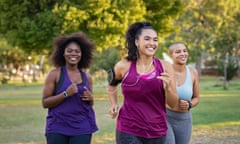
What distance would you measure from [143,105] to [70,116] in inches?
35.2

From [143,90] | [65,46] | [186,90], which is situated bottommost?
[186,90]

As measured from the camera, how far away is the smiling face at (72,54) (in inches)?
204

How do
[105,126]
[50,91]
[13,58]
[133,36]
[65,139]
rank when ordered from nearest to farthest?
[133,36] → [65,139] → [50,91] → [105,126] → [13,58]

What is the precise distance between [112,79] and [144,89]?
0.52 m

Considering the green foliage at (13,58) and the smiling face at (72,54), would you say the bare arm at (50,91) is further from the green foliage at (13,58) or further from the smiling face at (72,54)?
the green foliage at (13,58)

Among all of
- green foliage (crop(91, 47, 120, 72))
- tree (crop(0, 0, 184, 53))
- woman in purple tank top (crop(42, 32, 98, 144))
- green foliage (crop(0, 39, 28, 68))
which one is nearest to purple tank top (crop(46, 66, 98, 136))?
woman in purple tank top (crop(42, 32, 98, 144))

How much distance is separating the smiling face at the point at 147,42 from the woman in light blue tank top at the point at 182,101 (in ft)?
3.18

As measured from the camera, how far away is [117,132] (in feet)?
15.0

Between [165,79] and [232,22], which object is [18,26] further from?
[232,22]

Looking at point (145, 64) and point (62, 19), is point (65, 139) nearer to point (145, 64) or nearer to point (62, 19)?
point (145, 64)

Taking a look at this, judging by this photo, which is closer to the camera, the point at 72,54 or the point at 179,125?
the point at 72,54

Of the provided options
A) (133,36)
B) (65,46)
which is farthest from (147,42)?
(65,46)

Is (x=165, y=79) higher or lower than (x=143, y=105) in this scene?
higher

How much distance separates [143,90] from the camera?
4.32m
